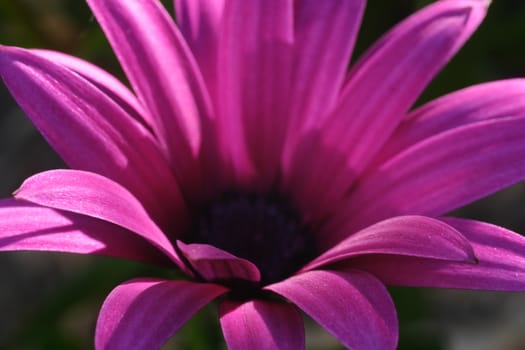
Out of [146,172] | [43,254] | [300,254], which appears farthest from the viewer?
[43,254]

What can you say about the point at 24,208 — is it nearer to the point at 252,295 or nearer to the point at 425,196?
the point at 252,295

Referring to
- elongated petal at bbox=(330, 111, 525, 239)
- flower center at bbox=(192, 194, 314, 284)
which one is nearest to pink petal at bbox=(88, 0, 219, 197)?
flower center at bbox=(192, 194, 314, 284)

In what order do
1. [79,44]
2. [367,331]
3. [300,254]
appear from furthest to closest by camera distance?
[79,44] → [300,254] → [367,331]

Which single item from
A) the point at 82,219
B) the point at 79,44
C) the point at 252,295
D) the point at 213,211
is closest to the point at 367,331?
the point at 252,295

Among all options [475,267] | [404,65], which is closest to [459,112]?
[404,65]

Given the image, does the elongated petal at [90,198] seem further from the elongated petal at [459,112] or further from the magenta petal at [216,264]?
the elongated petal at [459,112]

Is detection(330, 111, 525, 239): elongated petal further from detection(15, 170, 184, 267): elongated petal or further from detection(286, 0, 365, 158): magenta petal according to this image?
detection(15, 170, 184, 267): elongated petal

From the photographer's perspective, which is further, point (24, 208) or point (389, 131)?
point (389, 131)

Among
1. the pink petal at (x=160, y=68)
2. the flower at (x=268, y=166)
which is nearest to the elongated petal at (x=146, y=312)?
the flower at (x=268, y=166)
